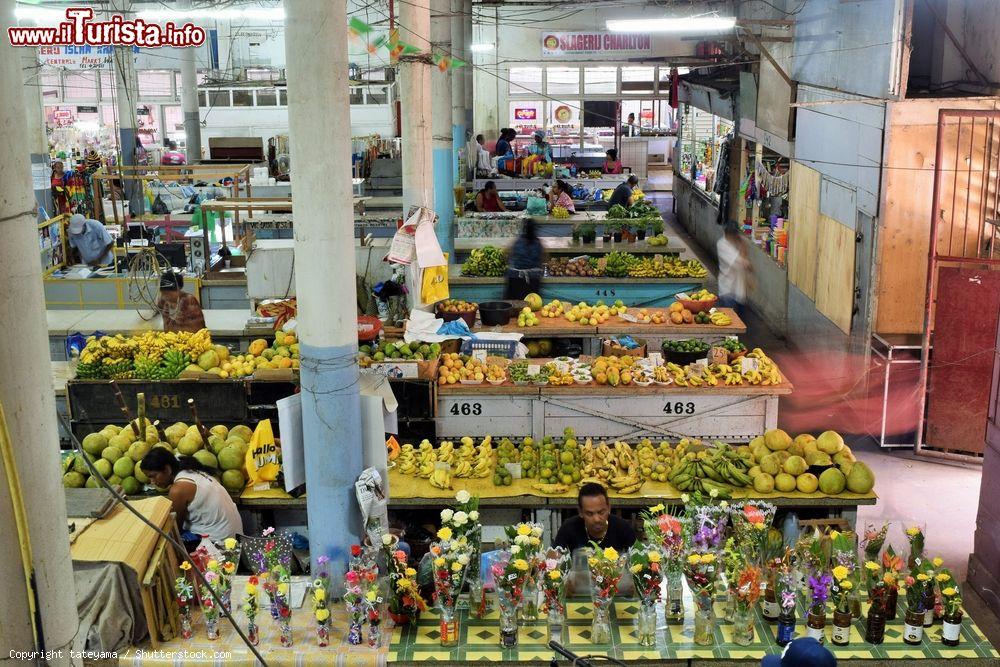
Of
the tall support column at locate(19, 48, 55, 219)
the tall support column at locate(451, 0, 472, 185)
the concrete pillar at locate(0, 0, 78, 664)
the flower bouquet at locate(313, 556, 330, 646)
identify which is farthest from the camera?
the tall support column at locate(19, 48, 55, 219)

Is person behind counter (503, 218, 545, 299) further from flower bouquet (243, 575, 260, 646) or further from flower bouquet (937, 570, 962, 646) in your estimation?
flower bouquet (937, 570, 962, 646)

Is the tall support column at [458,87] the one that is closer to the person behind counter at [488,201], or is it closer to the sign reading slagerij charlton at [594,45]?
the person behind counter at [488,201]

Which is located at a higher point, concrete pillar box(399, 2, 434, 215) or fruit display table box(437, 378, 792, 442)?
concrete pillar box(399, 2, 434, 215)

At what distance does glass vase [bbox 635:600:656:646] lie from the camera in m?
5.79

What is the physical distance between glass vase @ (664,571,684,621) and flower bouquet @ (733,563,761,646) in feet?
0.97

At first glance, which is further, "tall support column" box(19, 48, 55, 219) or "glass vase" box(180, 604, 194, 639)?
"tall support column" box(19, 48, 55, 219)

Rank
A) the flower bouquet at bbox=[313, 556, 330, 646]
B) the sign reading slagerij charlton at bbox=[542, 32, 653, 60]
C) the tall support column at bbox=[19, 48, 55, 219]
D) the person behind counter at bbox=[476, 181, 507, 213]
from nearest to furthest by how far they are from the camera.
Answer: the flower bouquet at bbox=[313, 556, 330, 646] < the person behind counter at bbox=[476, 181, 507, 213] < the tall support column at bbox=[19, 48, 55, 219] < the sign reading slagerij charlton at bbox=[542, 32, 653, 60]

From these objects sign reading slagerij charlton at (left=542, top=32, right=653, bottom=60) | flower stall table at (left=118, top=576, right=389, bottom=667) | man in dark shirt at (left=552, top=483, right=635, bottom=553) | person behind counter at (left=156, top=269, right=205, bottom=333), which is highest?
sign reading slagerij charlton at (left=542, top=32, right=653, bottom=60)

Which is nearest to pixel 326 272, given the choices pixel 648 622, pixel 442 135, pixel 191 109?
pixel 648 622

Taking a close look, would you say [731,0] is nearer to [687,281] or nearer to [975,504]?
[687,281]

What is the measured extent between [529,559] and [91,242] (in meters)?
12.1

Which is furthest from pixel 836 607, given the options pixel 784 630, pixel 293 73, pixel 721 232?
pixel 721 232

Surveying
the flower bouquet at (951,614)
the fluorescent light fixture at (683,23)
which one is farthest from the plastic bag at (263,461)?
the fluorescent light fixture at (683,23)

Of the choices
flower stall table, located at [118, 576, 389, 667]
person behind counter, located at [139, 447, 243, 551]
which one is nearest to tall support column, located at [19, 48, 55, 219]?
person behind counter, located at [139, 447, 243, 551]
